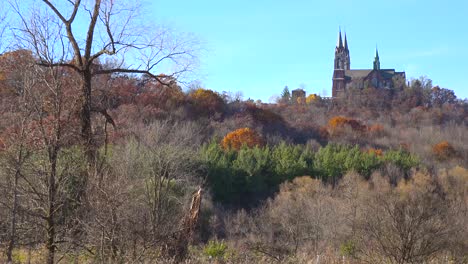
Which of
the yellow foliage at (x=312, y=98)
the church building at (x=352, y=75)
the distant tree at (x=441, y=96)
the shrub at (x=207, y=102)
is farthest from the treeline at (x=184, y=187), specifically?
the church building at (x=352, y=75)

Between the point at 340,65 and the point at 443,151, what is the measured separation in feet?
184

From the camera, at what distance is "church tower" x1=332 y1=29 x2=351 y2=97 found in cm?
10219

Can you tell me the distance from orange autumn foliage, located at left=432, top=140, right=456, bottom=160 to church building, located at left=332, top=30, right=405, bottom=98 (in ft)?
125

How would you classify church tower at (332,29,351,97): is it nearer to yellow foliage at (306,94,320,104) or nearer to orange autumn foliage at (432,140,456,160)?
yellow foliage at (306,94,320,104)

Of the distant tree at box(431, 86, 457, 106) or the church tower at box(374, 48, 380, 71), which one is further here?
the church tower at box(374, 48, 380, 71)

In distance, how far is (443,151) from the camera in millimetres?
52906

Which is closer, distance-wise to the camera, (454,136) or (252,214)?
(252,214)

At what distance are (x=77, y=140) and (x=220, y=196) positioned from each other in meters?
31.0

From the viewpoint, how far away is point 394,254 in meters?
8.21

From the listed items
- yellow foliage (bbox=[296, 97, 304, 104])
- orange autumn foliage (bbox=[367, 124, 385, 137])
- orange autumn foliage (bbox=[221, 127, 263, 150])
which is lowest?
orange autumn foliage (bbox=[221, 127, 263, 150])

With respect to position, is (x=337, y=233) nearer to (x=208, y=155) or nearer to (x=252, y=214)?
(x=252, y=214)

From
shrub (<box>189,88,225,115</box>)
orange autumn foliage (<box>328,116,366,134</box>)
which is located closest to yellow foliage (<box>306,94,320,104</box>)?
orange autumn foliage (<box>328,116,366,134</box>)

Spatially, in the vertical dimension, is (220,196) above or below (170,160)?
below

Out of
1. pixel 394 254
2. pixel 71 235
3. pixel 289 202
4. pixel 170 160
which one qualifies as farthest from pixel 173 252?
pixel 289 202
